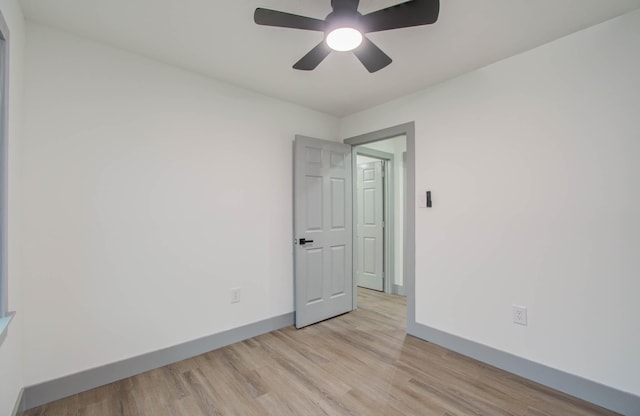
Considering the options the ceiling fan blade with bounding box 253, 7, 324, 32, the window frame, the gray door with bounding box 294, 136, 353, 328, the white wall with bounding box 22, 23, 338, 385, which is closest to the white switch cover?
the gray door with bounding box 294, 136, 353, 328

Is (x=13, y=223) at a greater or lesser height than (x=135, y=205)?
lesser

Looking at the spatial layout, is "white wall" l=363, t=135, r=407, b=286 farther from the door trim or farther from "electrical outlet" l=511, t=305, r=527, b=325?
"electrical outlet" l=511, t=305, r=527, b=325

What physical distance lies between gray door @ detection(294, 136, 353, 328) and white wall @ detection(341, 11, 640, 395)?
0.98m

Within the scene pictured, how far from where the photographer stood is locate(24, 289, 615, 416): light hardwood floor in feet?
5.82

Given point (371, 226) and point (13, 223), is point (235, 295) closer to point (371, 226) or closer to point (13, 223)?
point (13, 223)

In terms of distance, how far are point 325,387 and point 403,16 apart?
2305 millimetres

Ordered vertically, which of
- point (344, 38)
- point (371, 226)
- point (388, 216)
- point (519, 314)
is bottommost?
point (519, 314)

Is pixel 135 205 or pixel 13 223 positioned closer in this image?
pixel 13 223

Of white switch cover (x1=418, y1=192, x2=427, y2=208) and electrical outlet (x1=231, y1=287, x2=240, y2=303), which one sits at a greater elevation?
white switch cover (x1=418, y1=192, x2=427, y2=208)

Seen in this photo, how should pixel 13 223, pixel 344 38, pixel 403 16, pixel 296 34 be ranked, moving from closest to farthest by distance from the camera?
1. pixel 403 16
2. pixel 344 38
3. pixel 13 223
4. pixel 296 34

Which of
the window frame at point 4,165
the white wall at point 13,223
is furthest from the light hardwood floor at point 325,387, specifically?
the window frame at point 4,165

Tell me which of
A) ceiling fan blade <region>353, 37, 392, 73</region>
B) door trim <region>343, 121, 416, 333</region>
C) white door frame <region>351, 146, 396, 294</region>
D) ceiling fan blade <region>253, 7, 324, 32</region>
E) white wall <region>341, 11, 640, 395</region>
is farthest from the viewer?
white door frame <region>351, 146, 396, 294</region>

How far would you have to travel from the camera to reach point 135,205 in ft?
7.13

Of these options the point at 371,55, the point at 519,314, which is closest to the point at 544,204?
the point at 519,314
